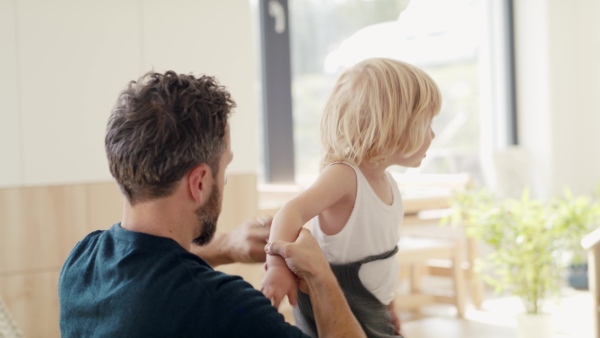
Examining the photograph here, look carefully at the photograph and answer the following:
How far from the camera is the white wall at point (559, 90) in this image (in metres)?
5.84

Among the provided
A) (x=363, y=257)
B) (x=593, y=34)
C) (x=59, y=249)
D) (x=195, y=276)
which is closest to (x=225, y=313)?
(x=195, y=276)

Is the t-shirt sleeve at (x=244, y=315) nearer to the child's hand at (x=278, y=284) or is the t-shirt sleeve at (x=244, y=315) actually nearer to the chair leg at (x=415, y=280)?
the child's hand at (x=278, y=284)

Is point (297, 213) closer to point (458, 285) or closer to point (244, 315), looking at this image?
point (244, 315)

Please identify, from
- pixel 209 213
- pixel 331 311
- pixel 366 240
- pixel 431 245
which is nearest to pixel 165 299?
pixel 209 213

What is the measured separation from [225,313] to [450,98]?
15.9 ft

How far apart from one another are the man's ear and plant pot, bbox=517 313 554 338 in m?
2.74

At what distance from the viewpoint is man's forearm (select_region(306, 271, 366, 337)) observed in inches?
55.1

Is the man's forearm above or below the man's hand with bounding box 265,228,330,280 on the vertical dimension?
below

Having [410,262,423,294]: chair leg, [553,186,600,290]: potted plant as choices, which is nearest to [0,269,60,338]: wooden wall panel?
[553,186,600,290]: potted plant

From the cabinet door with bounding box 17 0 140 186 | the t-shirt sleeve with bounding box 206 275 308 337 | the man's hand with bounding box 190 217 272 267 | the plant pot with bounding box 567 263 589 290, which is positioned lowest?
the plant pot with bounding box 567 263 589 290

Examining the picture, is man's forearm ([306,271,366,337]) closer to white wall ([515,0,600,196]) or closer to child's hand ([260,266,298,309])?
child's hand ([260,266,298,309])

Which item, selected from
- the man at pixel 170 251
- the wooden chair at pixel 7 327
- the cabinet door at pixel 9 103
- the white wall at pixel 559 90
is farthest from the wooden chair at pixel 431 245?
the man at pixel 170 251

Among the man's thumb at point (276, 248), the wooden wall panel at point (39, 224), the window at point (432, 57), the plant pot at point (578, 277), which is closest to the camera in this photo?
the man's thumb at point (276, 248)

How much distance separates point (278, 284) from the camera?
1414 millimetres
